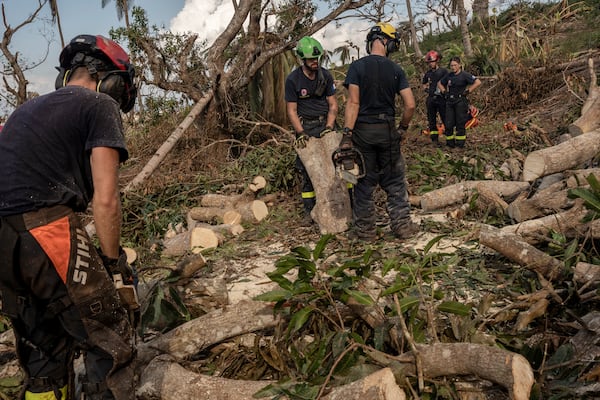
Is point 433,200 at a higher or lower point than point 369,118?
lower

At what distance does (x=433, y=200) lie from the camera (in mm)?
5363

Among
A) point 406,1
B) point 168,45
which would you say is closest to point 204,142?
point 168,45

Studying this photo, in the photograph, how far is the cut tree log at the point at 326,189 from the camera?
5262 millimetres

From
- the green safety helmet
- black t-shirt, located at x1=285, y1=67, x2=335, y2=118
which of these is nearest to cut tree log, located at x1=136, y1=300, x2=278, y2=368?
black t-shirt, located at x1=285, y1=67, x2=335, y2=118

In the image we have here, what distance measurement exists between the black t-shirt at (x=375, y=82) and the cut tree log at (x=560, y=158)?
182 centimetres

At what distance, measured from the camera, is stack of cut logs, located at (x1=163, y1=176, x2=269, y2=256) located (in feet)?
17.5

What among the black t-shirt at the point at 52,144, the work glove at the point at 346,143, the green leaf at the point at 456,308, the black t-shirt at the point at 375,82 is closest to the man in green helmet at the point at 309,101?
the work glove at the point at 346,143

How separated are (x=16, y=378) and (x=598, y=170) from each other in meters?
5.04

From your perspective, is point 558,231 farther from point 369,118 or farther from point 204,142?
point 204,142

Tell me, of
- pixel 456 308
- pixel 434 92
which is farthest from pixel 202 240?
pixel 434 92

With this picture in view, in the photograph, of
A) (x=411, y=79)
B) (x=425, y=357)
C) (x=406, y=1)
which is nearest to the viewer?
(x=425, y=357)

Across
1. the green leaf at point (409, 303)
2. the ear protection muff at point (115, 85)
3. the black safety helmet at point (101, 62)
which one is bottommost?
the green leaf at point (409, 303)

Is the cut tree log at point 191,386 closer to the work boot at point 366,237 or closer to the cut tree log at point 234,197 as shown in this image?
the work boot at point 366,237

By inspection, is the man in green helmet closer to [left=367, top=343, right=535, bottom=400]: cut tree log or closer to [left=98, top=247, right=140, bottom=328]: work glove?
[left=98, top=247, right=140, bottom=328]: work glove
